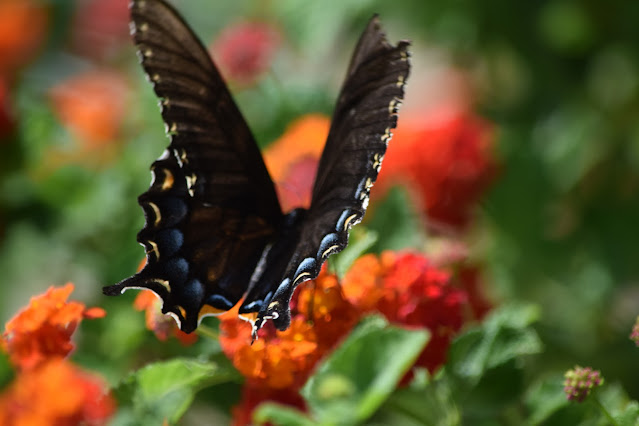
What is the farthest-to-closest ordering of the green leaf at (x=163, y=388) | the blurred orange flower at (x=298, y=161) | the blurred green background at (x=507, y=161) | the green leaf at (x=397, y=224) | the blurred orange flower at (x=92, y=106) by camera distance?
the blurred orange flower at (x=92, y=106) < the blurred green background at (x=507, y=161) < the blurred orange flower at (x=298, y=161) < the green leaf at (x=397, y=224) < the green leaf at (x=163, y=388)

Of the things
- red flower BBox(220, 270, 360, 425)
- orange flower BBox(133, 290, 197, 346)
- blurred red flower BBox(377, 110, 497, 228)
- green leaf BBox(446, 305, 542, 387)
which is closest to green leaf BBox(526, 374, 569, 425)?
green leaf BBox(446, 305, 542, 387)

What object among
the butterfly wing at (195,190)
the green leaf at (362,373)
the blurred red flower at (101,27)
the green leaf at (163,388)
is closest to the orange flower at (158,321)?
the butterfly wing at (195,190)

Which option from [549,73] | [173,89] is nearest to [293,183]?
[173,89]

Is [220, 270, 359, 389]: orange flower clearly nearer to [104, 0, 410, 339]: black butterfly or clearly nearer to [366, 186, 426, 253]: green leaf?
[104, 0, 410, 339]: black butterfly

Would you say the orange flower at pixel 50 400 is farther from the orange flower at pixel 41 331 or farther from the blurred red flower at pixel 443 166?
the blurred red flower at pixel 443 166

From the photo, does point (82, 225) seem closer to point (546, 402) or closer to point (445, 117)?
point (445, 117)
